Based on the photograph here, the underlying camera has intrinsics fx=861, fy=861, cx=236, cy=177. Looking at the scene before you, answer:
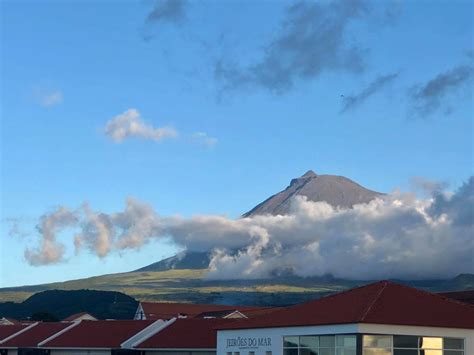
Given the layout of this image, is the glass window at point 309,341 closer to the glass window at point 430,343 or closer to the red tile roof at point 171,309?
the glass window at point 430,343

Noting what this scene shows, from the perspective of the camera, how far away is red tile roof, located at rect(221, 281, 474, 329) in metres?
43.4

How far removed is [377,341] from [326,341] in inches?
127

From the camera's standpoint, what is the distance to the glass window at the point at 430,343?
4356 centimetres

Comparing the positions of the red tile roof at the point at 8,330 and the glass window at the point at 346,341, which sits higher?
the glass window at the point at 346,341

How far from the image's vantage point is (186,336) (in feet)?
223

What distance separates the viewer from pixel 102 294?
197 m

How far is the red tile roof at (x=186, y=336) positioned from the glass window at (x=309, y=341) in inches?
706

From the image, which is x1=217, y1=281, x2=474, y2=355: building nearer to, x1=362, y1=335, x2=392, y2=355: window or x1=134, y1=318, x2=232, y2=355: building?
x1=362, y1=335, x2=392, y2=355: window

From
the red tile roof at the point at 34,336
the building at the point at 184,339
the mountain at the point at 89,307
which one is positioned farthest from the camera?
the mountain at the point at 89,307

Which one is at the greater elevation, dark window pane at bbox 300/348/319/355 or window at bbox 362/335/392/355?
window at bbox 362/335/392/355

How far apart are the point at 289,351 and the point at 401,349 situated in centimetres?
725

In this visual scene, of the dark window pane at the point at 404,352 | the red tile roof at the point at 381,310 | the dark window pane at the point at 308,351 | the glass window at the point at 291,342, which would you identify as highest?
the red tile roof at the point at 381,310

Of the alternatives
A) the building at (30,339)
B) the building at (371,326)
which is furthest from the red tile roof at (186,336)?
the building at (371,326)

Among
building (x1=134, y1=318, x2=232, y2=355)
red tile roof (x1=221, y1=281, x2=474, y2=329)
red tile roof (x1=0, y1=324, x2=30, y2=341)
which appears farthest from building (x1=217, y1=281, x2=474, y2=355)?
red tile roof (x1=0, y1=324, x2=30, y2=341)
